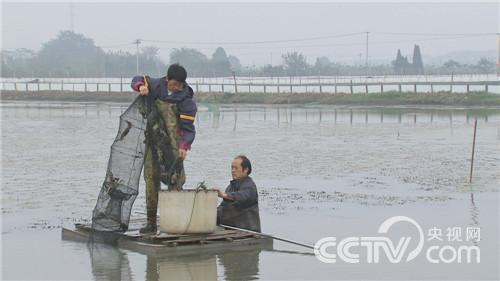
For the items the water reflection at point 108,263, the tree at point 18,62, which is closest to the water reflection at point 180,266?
the water reflection at point 108,263

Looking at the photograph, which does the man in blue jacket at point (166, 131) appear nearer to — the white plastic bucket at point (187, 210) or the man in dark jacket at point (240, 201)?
the white plastic bucket at point (187, 210)

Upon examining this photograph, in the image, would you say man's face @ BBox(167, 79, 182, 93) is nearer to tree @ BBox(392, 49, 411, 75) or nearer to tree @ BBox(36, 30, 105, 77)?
tree @ BBox(392, 49, 411, 75)

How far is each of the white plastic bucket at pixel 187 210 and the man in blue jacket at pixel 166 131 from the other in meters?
0.39

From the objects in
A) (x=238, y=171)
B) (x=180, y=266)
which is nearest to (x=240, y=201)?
(x=238, y=171)

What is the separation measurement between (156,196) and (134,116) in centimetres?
81

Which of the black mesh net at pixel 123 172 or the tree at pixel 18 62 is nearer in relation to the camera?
the black mesh net at pixel 123 172

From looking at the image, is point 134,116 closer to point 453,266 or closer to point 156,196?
point 156,196

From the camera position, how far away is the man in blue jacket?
30.7 ft

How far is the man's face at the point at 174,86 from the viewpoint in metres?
9.27

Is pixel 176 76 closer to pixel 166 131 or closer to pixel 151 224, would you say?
pixel 166 131

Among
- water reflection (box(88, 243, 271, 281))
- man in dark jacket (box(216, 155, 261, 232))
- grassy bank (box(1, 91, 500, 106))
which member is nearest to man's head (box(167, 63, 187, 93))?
man in dark jacket (box(216, 155, 261, 232))

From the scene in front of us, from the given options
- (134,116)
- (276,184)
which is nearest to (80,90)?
(276,184)

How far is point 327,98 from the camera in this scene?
54.7m

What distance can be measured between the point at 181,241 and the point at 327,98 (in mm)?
46159
